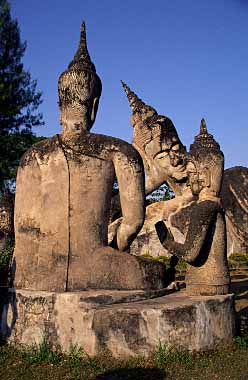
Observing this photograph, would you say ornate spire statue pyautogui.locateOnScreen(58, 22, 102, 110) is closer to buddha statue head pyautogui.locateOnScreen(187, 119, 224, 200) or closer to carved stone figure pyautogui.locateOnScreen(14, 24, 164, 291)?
carved stone figure pyautogui.locateOnScreen(14, 24, 164, 291)

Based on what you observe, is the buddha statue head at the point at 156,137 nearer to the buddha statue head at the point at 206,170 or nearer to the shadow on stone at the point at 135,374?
the buddha statue head at the point at 206,170

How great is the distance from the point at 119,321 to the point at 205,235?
50.4 inches

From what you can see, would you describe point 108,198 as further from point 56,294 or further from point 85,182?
point 56,294

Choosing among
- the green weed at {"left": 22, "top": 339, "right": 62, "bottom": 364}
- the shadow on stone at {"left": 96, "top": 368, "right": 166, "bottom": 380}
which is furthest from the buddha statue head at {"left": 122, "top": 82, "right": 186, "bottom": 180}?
the shadow on stone at {"left": 96, "top": 368, "right": 166, "bottom": 380}

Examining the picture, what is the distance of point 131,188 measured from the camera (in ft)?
14.0

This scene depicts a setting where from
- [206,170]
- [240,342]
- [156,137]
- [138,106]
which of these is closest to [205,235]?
[206,170]

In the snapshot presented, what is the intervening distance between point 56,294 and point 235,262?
33.9ft

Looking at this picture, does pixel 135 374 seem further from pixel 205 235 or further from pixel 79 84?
pixel 79 84

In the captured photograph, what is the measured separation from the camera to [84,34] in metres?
4.89

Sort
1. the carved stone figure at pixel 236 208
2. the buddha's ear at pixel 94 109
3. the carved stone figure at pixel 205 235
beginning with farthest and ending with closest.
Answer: the carved stone figure at pixel 236 208, the buddha's ear at pixel 94 109, the carved stone figure at pixel 205 235

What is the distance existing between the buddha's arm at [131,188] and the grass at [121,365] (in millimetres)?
1189

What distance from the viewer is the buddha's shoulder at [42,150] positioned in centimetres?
441

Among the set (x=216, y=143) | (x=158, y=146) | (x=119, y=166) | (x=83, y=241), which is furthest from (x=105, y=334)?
(x=158, y=146)

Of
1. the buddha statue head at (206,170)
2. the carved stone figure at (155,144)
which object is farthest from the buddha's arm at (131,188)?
the carved stone figure at (155,144)
